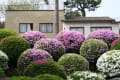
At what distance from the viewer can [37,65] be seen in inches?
307

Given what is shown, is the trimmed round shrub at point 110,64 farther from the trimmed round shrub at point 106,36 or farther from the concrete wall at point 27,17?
the concrete wall at point 27,17

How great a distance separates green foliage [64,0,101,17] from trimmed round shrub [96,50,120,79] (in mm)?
28199

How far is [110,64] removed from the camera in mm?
10172

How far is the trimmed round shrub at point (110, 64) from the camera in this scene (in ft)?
33.0

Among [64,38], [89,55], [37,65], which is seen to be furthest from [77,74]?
[64,38]

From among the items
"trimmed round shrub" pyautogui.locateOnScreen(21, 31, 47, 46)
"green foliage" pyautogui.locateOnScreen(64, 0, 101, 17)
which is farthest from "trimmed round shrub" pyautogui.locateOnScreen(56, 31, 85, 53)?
"green foliage" pyautogui.locateOnScreen(64, 0, 101, 17)

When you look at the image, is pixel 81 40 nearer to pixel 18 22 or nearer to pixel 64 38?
pixel 64 38

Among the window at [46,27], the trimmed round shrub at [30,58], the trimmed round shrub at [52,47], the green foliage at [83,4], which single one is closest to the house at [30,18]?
the window at [46,27]

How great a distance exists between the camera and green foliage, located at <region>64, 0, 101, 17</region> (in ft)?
124

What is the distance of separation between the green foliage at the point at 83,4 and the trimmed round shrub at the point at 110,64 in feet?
92.5

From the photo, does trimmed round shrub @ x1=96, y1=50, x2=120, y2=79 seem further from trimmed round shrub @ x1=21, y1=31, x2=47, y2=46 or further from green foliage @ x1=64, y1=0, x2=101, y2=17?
green foliage @ x1=64, y1=0, x2=101, y2=17

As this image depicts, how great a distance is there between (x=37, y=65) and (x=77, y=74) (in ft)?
4.80

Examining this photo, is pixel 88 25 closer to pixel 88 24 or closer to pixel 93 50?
pixel 88 24

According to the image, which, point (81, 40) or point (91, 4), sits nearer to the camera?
point (81, 40)
